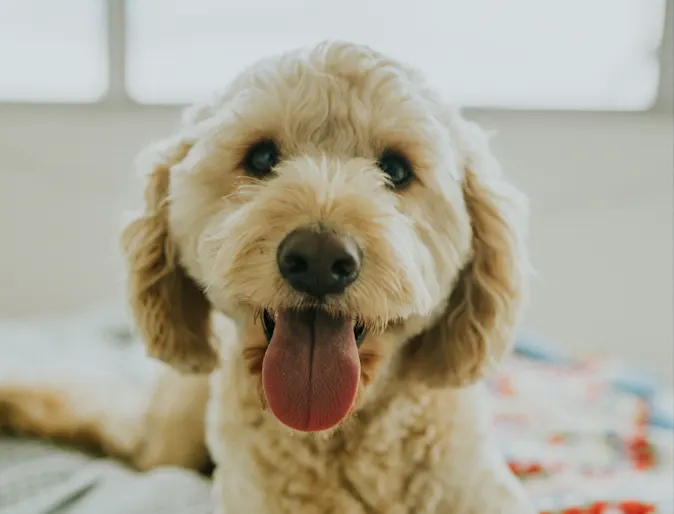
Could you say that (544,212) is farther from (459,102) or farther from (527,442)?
(527,442)

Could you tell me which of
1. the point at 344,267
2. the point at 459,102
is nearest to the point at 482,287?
the point at 344,267

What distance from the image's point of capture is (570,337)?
9.05 feet

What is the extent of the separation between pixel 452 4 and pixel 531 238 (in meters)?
0.96

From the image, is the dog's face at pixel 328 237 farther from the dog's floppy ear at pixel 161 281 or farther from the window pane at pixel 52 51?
the window pane at pixel 52 51

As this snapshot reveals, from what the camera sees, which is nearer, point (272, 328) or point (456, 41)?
point (272, 328)

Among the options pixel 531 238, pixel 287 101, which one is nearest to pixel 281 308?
pixel 287 101

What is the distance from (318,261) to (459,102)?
6.11 feet

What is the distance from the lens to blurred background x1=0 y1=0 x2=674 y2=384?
104 inches

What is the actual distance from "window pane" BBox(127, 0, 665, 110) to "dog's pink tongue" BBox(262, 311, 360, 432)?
203 centimetres

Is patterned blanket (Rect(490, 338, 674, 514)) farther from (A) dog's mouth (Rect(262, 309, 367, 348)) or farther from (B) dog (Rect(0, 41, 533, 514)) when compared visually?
(A) dog's mouth (Rect(262, 309, 367, 348))

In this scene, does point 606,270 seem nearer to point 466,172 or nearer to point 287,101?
point 466,172

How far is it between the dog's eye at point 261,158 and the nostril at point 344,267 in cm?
27

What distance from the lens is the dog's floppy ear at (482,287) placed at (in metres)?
1.10

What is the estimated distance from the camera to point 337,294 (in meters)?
0.87
